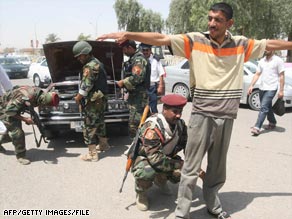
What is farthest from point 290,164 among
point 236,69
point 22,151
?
point 22,151

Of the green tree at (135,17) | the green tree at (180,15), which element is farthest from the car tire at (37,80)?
the green tree at (135,17)

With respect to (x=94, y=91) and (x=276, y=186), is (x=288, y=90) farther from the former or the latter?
(x=94, y=91)

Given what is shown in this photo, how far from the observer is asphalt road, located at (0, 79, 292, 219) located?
3553 mm

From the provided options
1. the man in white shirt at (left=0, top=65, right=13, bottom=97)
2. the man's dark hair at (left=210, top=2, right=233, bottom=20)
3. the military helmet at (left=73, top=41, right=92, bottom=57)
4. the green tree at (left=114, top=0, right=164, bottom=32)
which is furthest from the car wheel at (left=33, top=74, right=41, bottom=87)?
the green tree at (left=114, top=0, right=164, bottom=32)

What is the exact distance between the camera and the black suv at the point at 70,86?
5.65 m

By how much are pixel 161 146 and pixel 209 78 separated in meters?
0.90

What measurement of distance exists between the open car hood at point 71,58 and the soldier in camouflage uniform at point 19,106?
107 cm

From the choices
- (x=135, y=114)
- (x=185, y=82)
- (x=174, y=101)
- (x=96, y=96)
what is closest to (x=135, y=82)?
(x=135, y=114)

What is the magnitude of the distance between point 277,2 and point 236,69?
2275 cm

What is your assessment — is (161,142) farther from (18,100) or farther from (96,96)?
(18,100)

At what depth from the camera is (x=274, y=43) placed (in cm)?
318

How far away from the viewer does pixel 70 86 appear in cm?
632

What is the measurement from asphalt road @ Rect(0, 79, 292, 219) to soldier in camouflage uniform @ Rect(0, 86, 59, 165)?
0.33 m

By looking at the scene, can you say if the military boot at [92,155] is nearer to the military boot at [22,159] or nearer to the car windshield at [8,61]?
the military boot at [22,159]
